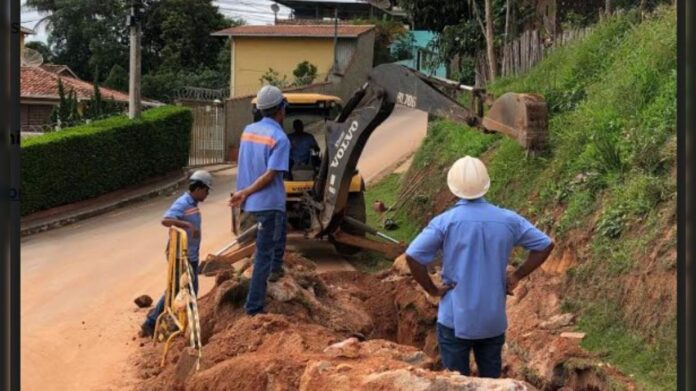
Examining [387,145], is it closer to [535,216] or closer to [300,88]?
[300,88]

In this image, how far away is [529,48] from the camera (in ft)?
54.4

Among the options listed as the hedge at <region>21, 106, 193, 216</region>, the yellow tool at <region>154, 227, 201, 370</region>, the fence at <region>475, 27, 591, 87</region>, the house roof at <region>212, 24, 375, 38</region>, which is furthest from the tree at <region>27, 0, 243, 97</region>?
the yellow tool at <region>154, 227, 201, 370</region>

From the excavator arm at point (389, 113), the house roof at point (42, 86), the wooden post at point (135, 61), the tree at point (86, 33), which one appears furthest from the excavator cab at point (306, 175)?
the tree at point (86, 33)

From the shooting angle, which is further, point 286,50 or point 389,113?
point 286,50

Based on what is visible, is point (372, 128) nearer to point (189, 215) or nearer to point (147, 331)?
point (189, 215)

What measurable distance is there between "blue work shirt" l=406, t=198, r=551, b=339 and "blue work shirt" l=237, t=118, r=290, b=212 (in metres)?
2.48

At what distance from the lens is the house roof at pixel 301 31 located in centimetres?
4202

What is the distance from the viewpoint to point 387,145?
90.8 ft

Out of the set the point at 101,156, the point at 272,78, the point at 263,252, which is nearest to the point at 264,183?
the point at 263,252

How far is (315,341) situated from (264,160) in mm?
1677

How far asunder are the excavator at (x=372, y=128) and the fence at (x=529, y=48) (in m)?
4.71

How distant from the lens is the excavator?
28.5ft

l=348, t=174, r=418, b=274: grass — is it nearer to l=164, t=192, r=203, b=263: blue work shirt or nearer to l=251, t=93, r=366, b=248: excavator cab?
l=251, t=93, r=366, b=248: excavator cab
